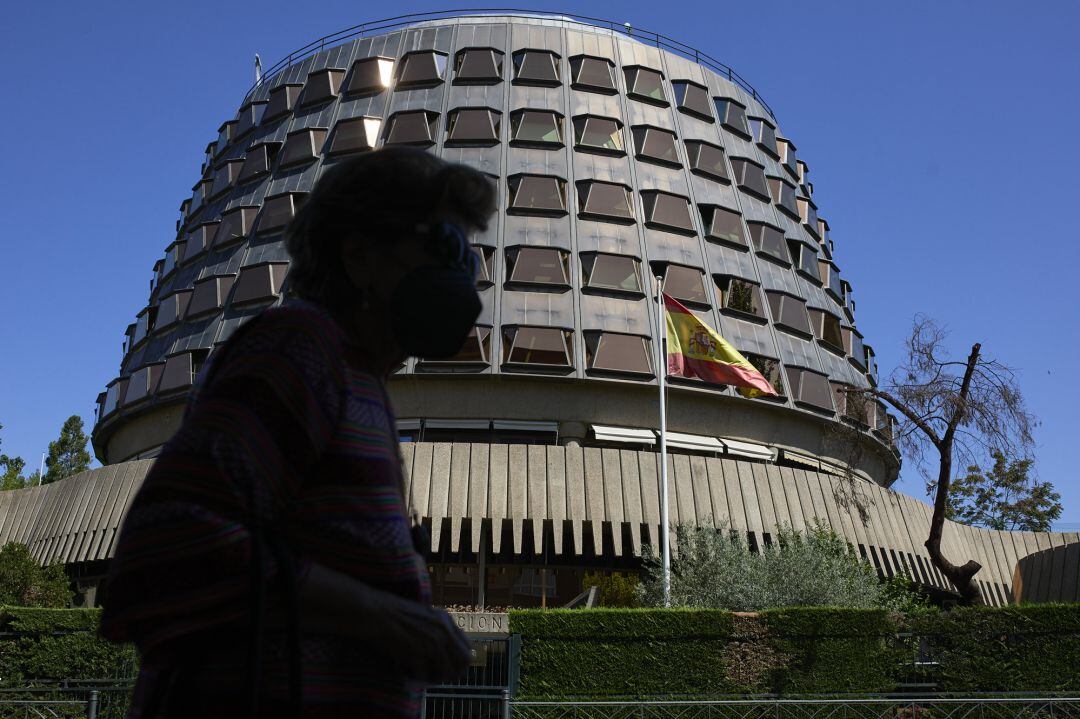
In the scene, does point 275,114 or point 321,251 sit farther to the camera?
point 275,114

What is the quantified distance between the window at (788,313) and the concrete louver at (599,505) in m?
7.53

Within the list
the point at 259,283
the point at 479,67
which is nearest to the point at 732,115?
the point at 479,67

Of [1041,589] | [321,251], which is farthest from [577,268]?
[321,251]

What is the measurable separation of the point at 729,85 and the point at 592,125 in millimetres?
10279

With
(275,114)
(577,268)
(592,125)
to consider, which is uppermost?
(275,114)

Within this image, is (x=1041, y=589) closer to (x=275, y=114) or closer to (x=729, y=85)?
(x=729, y=85)

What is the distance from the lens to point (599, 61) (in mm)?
44000

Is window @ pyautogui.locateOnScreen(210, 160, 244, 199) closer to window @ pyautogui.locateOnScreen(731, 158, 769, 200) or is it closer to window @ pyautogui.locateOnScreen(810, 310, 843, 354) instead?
window @ pyautogui.locateOnScreen(731, 158, 769, 200)

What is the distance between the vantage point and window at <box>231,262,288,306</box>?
129 ft

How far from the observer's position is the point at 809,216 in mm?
49531

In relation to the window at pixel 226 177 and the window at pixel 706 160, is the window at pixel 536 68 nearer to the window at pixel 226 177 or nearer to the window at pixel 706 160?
the window at pixel 706 160

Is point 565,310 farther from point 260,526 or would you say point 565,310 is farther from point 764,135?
point 260,526

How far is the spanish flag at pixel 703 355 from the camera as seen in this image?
2734 cm

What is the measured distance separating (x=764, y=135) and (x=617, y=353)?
57.6ft
